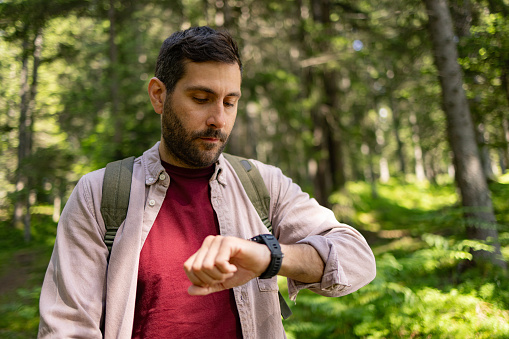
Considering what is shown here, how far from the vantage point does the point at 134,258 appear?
1.59 m

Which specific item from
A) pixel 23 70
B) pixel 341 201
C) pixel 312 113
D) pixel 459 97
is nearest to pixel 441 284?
pixel 459 97

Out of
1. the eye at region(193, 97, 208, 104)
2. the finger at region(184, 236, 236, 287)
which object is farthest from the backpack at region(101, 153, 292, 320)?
the finger at region(184, 236, 236, 287)

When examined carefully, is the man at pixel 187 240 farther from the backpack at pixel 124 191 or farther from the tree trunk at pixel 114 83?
the tree trunk at pixel 114 83

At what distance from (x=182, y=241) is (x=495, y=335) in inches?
165

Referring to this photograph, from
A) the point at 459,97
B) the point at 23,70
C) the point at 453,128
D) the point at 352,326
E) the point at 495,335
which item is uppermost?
the point at 23,70

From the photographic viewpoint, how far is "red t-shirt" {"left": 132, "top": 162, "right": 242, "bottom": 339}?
1.60 metres

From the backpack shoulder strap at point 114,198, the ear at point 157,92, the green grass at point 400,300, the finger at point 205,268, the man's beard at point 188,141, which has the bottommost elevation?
the green grass at point 400,300

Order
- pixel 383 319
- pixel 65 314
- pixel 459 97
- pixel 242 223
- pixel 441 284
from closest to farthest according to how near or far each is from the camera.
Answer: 1. pixel 65 314
2. pixel 242 223
3. pixel 383 319
4. pixel 441 284
5. pixel 459 97

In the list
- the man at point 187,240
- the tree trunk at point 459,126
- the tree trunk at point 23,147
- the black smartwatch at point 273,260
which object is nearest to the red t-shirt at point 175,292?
the man at point 187,240

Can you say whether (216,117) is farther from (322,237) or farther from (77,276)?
(77,276)

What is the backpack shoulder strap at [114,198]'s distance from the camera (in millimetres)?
1624

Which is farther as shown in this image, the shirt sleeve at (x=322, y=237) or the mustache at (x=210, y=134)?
the mustache at (x=210, y=134)

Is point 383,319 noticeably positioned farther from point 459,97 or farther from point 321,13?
point 321,13

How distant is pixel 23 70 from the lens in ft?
40.9
